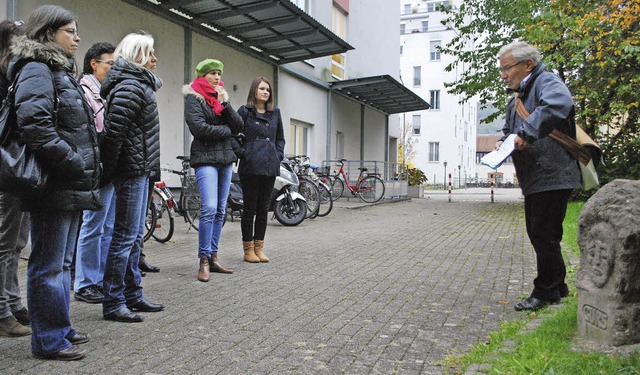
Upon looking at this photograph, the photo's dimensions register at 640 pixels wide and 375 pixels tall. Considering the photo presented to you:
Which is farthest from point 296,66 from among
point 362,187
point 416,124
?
point 416,124

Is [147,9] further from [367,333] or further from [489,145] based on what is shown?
[489,145]

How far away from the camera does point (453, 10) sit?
22.3 m

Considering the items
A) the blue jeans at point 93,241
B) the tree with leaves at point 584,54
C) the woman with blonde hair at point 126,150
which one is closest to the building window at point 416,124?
the tree with leaves at point 584,54

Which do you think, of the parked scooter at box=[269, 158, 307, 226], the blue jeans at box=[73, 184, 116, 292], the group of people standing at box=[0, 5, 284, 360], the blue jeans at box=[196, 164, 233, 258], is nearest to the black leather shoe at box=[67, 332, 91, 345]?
the group of people standing at box=[0, 5, 284, 360]

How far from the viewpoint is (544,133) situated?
14.0ft

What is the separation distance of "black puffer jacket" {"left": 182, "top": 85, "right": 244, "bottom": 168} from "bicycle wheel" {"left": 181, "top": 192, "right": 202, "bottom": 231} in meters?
3.55

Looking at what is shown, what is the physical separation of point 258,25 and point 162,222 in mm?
6767

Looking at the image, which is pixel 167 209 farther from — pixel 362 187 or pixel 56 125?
pixel 362 187

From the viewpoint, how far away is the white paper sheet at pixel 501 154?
436cm

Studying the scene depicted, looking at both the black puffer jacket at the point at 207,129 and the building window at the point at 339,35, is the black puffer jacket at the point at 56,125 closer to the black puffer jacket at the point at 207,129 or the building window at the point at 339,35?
the black puffer jacket at the point at 207,129

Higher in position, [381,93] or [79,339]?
[381,93]

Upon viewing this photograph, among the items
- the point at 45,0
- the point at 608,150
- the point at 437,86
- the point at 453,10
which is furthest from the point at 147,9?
the point at 437,86

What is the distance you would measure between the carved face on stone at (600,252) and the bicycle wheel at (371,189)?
50.1 feet

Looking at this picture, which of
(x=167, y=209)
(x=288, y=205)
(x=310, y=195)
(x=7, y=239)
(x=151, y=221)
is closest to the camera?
(x=7, y=239)
